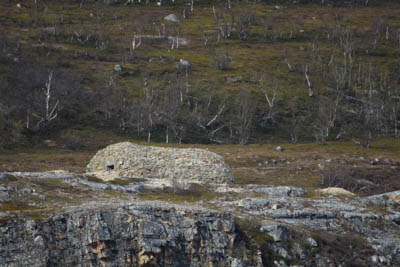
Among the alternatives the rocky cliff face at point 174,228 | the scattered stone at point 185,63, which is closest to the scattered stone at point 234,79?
the scattered stone at point 185,63

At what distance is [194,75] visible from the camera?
459 ft

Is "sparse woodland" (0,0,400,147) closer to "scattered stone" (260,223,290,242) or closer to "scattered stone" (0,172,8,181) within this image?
"scattered stone" (0,172,8,181)

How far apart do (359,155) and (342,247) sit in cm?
6136

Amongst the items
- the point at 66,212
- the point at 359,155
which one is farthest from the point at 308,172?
the point at 66,212

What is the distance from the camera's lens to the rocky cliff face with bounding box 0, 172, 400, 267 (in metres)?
29.4

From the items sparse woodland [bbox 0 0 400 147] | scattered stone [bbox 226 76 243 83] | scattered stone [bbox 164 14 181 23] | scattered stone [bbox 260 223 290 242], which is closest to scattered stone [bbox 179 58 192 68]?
sparse woodland [bbox 0 0 400 147]

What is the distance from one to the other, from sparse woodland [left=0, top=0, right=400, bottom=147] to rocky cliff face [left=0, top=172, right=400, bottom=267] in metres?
50.5

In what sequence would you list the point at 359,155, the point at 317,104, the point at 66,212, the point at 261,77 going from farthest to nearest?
the point at 261,77 → the point at 317,104 → the point at 359,155 → the point at 66,212

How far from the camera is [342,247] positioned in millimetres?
35219

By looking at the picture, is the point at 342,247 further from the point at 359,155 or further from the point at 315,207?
the point at 359,155

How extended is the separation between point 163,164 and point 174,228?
21229mm

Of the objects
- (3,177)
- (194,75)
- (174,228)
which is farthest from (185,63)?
(174,228)

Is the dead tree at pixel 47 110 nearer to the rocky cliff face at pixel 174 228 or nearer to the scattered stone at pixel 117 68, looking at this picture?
the scattered stone at pixel 117 68

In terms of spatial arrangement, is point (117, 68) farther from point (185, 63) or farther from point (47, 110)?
point (47, 110)
